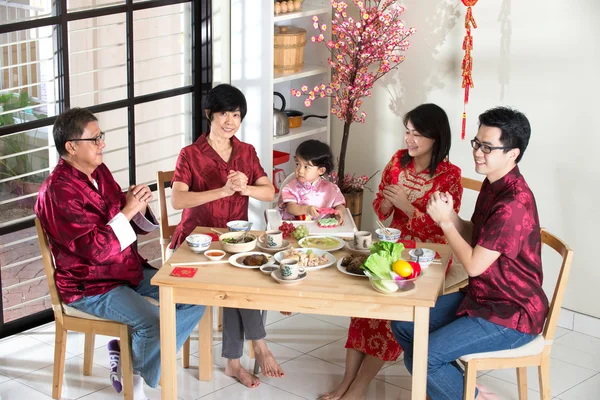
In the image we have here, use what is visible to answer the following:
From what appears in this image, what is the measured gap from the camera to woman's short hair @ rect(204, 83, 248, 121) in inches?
134

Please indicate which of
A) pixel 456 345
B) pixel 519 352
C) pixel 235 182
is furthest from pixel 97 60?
pixel 519 352

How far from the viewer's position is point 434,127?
10.9 ft

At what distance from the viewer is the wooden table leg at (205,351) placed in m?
3.48

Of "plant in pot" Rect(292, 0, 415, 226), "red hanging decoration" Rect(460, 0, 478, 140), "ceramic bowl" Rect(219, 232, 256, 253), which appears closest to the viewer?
"ceramic bowl" Rect(219, 232, 256, 253)

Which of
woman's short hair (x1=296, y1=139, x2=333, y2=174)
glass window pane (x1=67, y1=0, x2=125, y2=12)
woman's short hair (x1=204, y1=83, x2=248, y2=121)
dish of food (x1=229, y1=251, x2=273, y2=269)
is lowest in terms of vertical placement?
dish of food (x1=229, y1=251, x2=273, y2=269)

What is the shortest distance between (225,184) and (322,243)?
0.55 m

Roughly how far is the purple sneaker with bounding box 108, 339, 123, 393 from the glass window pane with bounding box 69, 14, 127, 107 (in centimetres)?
120

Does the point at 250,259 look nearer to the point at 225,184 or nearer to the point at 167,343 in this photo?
→ the point at 167,343

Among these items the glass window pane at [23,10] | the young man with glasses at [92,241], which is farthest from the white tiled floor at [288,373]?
the glass window pane at [23,10]

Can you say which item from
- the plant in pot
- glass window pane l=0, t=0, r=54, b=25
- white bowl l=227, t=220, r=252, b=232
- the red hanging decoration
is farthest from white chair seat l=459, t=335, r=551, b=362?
→ glass window pane l=0, t=0, r=54, b=25

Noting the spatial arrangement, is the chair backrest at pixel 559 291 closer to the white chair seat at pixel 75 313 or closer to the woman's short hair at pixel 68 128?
the white chair seat at pixel 75 313

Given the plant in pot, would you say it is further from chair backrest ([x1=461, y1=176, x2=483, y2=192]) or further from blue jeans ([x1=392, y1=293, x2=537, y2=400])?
blue jeans ([x1=392, y1=293, x2=537, y2=400])

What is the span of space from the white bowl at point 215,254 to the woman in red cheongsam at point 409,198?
0.70 meters

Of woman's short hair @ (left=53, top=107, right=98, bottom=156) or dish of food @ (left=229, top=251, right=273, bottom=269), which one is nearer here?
dish of food @ (left=229, top=251, right=273, bottom=269)
